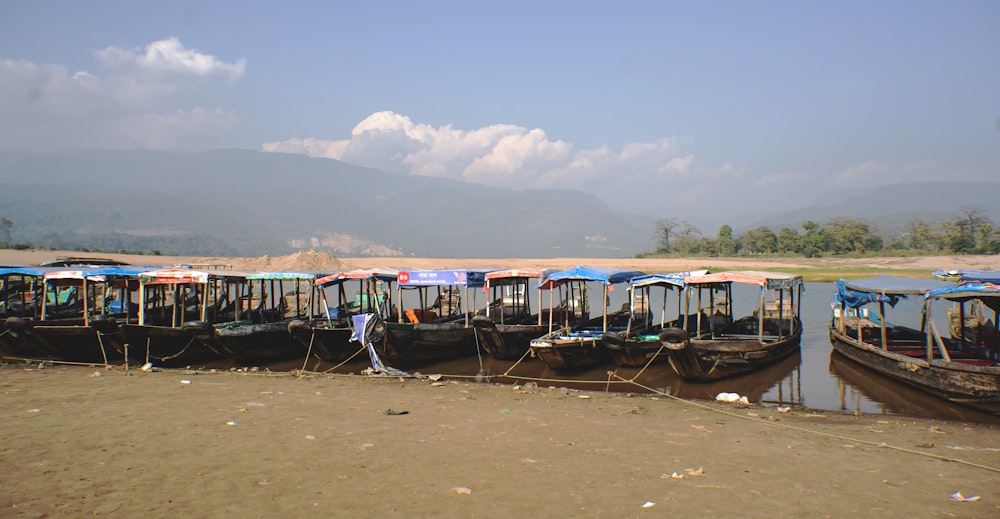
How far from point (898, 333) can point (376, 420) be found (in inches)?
653

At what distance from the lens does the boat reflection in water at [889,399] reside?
→ 12.2 meters

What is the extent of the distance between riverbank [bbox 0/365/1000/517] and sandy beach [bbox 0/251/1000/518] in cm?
3

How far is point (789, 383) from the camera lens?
15.6m

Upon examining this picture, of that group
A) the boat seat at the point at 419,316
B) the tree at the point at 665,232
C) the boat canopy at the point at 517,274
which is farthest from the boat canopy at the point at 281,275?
the tree at the point at 665,232

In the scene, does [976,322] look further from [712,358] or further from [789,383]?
[712,358]

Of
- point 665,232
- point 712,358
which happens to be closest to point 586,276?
point 712,358

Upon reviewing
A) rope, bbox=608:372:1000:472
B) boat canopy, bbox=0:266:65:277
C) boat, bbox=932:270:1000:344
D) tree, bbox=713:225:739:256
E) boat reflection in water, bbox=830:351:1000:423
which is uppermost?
tree, bbox=713:225:739:256

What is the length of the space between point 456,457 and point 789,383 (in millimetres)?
11075

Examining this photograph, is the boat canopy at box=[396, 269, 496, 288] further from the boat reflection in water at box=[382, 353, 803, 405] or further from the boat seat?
the boat seat

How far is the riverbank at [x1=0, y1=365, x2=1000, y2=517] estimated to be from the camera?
6.08 meters

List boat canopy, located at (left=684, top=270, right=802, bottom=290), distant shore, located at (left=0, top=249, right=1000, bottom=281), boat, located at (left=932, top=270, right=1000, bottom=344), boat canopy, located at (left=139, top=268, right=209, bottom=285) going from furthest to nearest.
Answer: distant shore, located at (left=0, top=249, right=1000, bottom=281) < boat canopy, located at (left=139, top=268, right=209, bottom=285) < boat canopy, located at (left=684, top=270, right=802, bottom=290) < boat, located at (left=932, top=270, right=1000, bottom=344)

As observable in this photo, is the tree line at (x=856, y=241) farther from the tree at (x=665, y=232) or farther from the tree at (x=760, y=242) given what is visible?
the tree at (x=665, y=232)

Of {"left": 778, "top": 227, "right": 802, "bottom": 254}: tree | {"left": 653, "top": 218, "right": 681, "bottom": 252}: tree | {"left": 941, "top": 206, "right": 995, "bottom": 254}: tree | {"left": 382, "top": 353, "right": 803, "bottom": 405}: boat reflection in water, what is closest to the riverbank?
{"left": 382, "top": 353, "right": 803, "bottom": 405}: boat reflection in water

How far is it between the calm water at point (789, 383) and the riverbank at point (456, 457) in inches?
67.9
